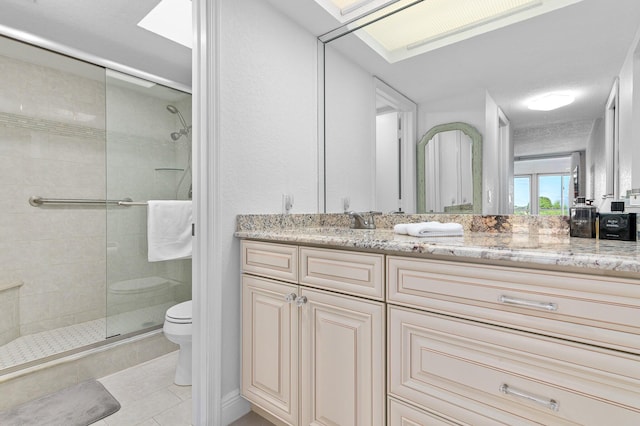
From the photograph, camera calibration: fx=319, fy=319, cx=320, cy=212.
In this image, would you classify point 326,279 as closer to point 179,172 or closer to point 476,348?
point 476,348

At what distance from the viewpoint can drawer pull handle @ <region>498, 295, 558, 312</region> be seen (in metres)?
0.76

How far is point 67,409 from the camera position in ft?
5.29

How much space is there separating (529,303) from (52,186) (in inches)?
126

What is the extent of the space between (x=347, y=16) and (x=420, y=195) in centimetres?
115

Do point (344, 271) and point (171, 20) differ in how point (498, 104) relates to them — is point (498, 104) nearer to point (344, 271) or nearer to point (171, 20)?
point (344, 271)

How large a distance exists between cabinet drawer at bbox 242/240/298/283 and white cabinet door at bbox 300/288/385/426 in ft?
0.37

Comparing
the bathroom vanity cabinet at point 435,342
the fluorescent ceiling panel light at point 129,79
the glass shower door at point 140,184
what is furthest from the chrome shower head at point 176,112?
the bathroom vanity cabinet at point 435,342

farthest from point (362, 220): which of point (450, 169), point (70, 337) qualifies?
point (70, 337)

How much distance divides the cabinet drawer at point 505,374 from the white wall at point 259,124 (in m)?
0.86

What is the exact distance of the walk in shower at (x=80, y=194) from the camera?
91.4 inches

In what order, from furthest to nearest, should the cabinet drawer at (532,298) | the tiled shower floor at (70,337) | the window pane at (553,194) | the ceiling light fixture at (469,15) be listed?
the tiled shower floor at (70,337)
the ceiling light fixture at (469,15)
the window pane at (553,194)
the cabinet drawer at (532,298)

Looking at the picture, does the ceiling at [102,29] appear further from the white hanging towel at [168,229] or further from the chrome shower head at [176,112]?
the white hanging towel at [168,229]

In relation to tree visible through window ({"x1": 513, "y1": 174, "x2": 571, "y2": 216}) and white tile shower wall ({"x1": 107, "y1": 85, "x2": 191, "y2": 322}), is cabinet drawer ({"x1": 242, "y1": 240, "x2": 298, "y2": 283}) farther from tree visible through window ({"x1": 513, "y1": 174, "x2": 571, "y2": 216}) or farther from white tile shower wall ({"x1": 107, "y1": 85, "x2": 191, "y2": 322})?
white tile shower wall ({"x1": 107, "y1": 85, "x2": 191, "y2": 322})

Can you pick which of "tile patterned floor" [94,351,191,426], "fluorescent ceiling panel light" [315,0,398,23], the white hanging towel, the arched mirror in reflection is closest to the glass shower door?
the white hanging towel
